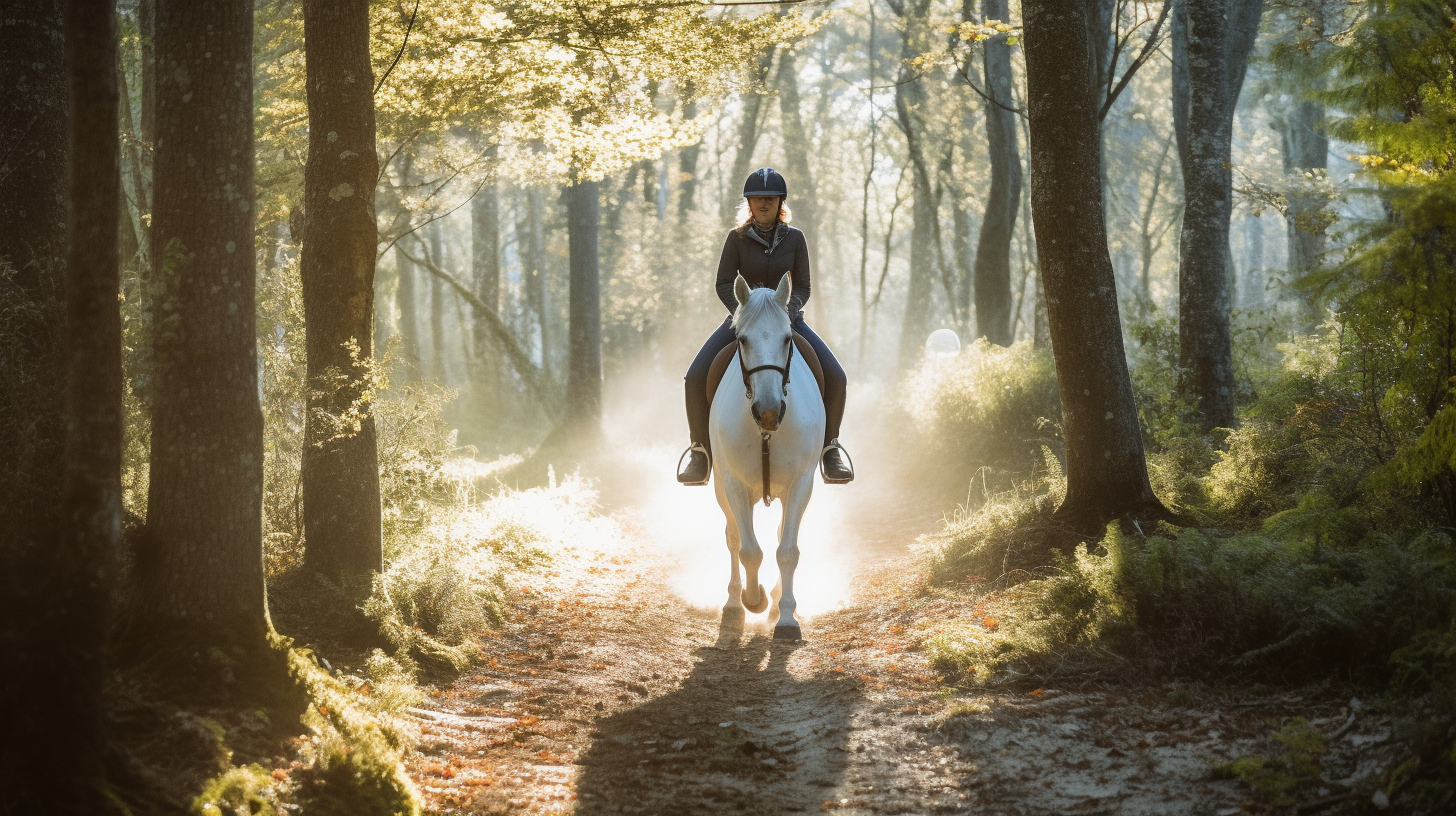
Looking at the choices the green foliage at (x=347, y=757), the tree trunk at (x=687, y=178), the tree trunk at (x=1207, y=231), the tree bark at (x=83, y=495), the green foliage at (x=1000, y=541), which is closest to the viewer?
the tree bark at (x=83, y=495)

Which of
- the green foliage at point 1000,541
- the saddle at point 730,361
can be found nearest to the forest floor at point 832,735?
the green foliage at point 1000,541

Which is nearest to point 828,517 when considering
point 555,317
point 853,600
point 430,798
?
point 853,600

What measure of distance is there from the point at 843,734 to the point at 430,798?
6.94ft

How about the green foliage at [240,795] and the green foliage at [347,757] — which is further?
the green foliage at [347,757]

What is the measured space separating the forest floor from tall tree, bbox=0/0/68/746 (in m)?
2.39

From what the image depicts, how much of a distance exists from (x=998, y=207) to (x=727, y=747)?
45.3ft

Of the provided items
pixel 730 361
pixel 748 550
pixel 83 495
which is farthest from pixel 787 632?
pixel 83 495

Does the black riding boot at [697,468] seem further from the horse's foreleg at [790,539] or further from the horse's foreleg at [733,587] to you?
the horse's foreleg at [790,539]

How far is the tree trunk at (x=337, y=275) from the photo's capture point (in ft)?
22.1

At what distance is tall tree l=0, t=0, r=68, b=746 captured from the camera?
197 inches

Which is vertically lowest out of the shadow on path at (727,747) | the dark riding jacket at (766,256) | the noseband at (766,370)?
the shadow on path at (727,747)

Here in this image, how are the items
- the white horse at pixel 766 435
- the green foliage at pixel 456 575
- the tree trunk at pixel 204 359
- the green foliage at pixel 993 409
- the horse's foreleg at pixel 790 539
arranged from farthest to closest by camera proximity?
the green foliage at pixel 993 409 → the horse's foreleg at pixel 790 539 → the white horse at pixel 766 435 → the green foliage at pixel 456 575 → the tree trunk at pixel 204 359

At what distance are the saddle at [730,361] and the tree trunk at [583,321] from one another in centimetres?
1159

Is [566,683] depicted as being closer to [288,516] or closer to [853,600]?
[288,516]
